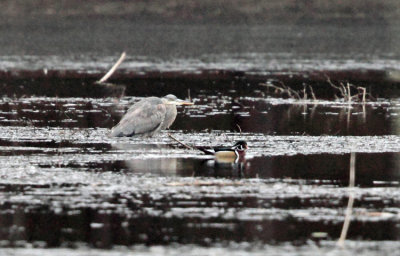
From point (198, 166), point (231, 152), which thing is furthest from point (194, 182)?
point (231, 152)

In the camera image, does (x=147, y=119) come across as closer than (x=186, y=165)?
No

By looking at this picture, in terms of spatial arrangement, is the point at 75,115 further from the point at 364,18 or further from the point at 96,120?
the point at 364,18

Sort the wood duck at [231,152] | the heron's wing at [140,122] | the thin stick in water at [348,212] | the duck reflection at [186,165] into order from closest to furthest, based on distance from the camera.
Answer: the thin stick in water at [348,212] < the duck reflection at [186,165] < the wood duck at [231,152] < the heron's wing at [140,122]

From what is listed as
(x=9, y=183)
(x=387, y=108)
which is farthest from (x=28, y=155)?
(x=387, y=108)

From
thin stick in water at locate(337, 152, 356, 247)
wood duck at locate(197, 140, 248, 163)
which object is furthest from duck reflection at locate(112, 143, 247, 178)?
thin stick in water at locate(337, 152, 356, 247)

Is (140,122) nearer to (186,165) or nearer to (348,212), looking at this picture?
(186,165)

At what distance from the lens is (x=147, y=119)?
17.7 metres

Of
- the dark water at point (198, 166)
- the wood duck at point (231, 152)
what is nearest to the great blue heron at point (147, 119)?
the dark water at point (198, 166)

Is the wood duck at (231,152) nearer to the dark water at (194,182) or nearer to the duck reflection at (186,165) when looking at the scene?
the duck reflection at (186,165)

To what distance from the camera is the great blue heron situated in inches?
693

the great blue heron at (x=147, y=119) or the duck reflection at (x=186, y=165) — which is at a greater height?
the great blue heron at (x=147, y=119)

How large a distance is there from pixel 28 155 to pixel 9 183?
217 centimetres

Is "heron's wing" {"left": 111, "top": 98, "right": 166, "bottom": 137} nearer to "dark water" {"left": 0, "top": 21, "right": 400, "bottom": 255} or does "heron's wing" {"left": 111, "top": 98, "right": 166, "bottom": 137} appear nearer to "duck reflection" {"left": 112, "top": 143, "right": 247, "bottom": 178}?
"dark water" {"left": 0, "top": 21, "right": 400, "bottom": 255}

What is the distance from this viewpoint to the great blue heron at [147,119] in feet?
57.8
